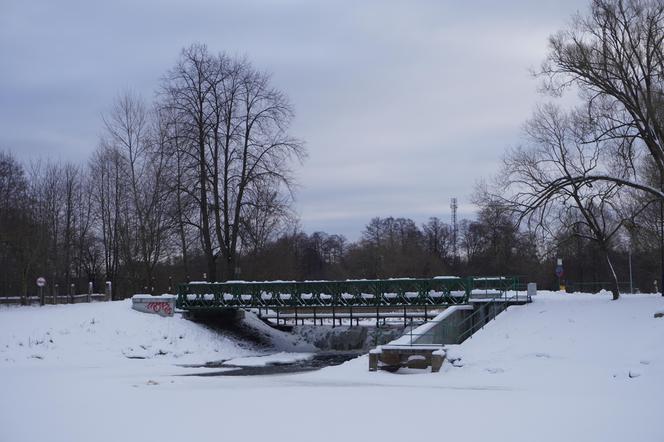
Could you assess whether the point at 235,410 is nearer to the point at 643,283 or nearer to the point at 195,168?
the point at 195,168

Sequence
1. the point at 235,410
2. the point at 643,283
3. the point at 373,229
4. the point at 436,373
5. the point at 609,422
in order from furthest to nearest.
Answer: the point at 373,229 < the point at 643,283 < the point at 436,373 < the point at 235,410 < the point at 609,422

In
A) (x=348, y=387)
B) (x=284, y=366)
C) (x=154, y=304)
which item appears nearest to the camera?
(x=348, y=387)

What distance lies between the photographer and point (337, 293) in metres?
38.3

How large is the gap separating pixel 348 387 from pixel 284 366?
1227 cm

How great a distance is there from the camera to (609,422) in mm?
13477

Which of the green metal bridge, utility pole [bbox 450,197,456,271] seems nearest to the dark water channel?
the green metal bridge

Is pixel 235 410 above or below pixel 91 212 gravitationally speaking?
below

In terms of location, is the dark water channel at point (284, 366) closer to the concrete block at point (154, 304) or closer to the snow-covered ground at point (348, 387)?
the snow-covered ground at point (348, 387)

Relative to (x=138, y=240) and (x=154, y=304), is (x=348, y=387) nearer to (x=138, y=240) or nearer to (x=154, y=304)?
(x=154, y=304)

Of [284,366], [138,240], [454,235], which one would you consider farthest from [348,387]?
[454,235]

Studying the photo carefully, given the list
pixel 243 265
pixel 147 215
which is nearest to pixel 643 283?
pixel 243 265

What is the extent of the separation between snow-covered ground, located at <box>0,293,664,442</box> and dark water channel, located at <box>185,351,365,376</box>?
1.40 meters

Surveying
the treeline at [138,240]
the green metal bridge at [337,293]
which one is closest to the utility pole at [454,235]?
the treeline at [138,240]

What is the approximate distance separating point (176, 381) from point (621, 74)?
21826 mm
